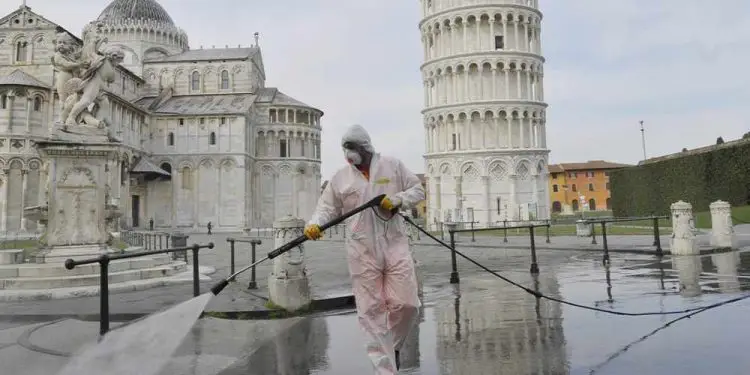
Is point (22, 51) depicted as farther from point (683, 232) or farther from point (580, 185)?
point (580, 185)

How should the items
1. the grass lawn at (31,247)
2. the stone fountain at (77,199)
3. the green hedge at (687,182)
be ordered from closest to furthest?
the stone fountain at (77,199) < the grass lawn at (31,247) < the green hedge at (687,182)

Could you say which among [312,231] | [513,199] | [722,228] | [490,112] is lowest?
[722,228]

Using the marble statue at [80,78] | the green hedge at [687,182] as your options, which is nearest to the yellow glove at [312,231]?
the marble statue at [80,78]

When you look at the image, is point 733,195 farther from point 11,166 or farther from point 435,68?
point 11,166

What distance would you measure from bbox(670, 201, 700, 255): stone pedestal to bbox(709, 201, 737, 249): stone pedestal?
217 cm

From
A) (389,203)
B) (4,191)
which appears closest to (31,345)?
(389,203)

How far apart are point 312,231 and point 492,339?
2.46 m

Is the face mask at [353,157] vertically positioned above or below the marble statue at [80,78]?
below

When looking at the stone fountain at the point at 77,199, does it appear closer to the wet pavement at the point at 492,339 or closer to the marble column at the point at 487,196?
the wet pavement at the point at 492,339

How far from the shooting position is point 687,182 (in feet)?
119

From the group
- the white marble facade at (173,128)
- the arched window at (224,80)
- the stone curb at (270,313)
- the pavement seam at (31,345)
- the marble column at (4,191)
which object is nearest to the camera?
the pavement seam at (31,345)

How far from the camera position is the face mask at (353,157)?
441 cm

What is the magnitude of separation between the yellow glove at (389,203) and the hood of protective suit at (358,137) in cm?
56

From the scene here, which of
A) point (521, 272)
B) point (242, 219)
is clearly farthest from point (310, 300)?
point (242, 219)
